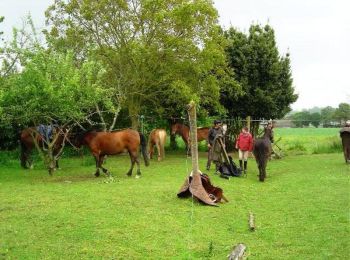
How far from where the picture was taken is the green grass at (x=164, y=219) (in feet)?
24.1

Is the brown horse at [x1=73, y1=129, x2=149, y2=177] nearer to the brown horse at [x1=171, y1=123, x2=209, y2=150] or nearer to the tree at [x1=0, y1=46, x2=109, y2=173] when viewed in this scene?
the tree at [x1=0, y1=46, x2=109, y2=173]

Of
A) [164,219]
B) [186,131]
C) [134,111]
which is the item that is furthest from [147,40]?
[164,219]

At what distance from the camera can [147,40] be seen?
20.1m

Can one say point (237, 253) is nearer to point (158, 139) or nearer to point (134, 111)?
point (158, 139)

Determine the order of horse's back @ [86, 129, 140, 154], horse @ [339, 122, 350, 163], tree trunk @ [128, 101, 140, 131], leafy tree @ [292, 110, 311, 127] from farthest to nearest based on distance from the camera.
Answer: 1. leafy tree @ [292, 110, 311, 127]
2. tree trunk @ [128, 101, 140, 131]
3. horse @ [339, 122, 350, 163]
4. horse's back @ [86, 129, 140, 154]

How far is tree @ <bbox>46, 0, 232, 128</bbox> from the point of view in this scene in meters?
19.6

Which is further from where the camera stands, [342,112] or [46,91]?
[342,112]

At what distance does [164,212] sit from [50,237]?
98.1 inches

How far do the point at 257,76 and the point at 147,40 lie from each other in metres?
6.16

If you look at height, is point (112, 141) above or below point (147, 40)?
below

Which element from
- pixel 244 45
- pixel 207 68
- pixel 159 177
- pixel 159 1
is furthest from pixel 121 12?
pixel 159 177

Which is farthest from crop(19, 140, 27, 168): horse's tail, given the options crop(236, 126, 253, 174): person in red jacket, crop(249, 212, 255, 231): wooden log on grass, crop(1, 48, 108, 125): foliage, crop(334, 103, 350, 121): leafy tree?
crop(334, 103, 350, 121): leafy tree

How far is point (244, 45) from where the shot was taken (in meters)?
23.7

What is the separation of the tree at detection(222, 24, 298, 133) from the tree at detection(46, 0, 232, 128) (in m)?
2.79
